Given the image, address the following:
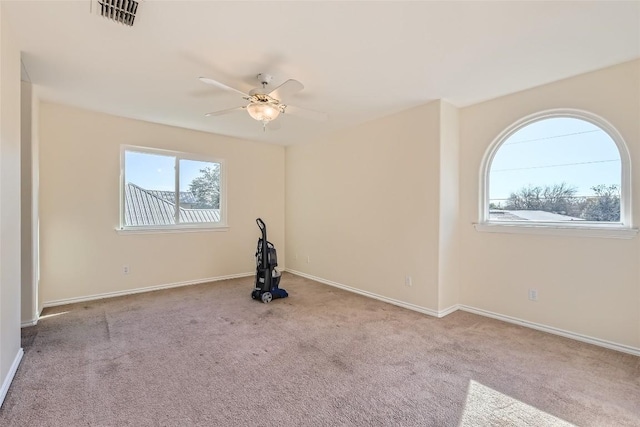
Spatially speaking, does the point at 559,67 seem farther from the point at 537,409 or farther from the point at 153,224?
the point at 153,224

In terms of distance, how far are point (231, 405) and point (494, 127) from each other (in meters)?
3.76

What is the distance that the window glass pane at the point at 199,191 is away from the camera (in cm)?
489

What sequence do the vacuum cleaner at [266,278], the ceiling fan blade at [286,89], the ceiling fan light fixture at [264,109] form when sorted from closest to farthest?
1. the ceiling fan blade at [286,89]
2. the ceiling fan light fixture at [264,109]
3. the vacuum cleaner at [266,278]

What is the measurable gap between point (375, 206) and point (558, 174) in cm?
207

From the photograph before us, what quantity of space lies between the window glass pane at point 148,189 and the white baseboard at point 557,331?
4528 mm

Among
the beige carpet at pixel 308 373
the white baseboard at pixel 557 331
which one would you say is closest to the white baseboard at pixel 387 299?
the beige carpet at pixel 308 373

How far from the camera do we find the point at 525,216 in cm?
333

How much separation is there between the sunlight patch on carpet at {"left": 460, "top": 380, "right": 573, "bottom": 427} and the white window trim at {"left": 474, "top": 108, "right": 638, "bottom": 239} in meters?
1.83

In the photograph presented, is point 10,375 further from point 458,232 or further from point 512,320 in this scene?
point 512,320

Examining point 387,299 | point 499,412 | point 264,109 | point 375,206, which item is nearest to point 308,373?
point 499,412

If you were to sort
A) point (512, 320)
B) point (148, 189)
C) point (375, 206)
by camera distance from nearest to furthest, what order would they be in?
1. point (512, 320)
2. point (375, 206)
3. point (148, 189)

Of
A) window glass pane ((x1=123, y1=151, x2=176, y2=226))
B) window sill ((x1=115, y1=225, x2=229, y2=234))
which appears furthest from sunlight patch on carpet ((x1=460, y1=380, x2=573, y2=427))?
window glass pane ((x1=123, y1=151, x2=176, y2=226))

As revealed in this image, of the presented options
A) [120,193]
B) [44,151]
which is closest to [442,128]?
[120,193]

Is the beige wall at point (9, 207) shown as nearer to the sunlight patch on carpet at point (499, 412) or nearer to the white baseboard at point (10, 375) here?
the white baseboard at point (10, 375)
